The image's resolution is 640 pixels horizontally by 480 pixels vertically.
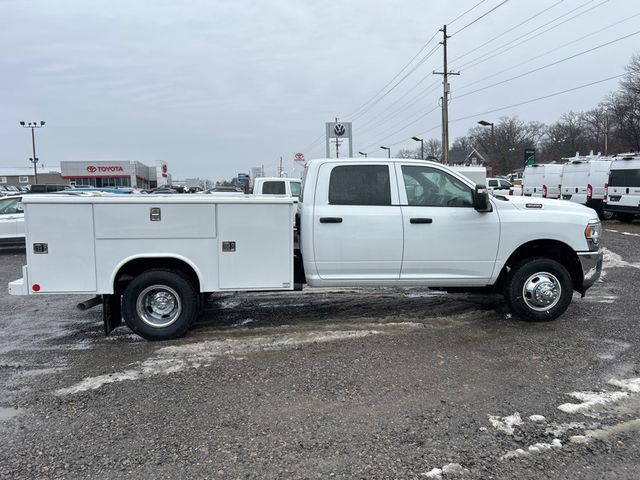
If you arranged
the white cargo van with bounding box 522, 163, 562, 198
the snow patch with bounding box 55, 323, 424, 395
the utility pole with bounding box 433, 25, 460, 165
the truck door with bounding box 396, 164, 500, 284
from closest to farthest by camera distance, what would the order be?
the snow patch with bounding box 55, 323, 424, 395, the truck door with bounding box 396, 164, 500, 284, the white cargo van with bounding box 522, 163, 562, 198, the utility pole with bounding box 433, 25, 460, 165

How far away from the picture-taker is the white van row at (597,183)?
18.9m

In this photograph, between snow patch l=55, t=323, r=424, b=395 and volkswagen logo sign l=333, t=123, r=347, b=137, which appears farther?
volkswagen logo sign l=333, t=123, r=347, b=137

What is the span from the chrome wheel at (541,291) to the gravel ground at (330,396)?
0.28 meters

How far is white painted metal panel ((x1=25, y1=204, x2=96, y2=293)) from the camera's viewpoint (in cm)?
535

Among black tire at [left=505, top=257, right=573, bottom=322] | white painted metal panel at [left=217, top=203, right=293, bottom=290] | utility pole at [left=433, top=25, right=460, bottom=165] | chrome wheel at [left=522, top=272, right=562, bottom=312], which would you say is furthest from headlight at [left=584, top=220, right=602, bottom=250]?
utility pole at [left=433, top=25, right=460, bottom=165]

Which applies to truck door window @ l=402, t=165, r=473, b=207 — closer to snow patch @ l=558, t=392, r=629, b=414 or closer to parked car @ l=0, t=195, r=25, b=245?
snow patch @ l=558, t=392, r=629, b=414

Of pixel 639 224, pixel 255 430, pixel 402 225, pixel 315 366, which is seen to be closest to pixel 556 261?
pixel 402 225

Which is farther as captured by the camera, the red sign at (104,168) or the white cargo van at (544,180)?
the red sign at (104,168)

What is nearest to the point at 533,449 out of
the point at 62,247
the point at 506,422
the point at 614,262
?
the point at 506,422

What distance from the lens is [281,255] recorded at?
5777 millimetres

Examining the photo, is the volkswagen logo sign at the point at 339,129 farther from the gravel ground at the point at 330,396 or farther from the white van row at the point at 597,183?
the gravel ground at the point at 330,396

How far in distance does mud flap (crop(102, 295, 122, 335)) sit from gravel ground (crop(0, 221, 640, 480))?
19cm

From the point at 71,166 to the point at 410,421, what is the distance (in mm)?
88877

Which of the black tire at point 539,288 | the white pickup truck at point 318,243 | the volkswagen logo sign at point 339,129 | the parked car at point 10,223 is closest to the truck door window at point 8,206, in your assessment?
the parked car at point 10,223
